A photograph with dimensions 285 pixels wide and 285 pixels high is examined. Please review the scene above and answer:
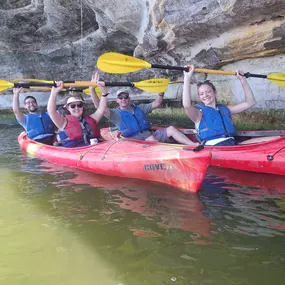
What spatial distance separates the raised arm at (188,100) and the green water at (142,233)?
867mm

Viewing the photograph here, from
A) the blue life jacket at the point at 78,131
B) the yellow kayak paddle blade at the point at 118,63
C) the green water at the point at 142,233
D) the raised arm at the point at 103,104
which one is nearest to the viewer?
the green water at the point at 142,233

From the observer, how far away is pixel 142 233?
2594 mm

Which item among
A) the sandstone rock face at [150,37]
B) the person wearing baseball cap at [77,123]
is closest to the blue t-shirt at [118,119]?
the person wearing baseball cap at [77,123]

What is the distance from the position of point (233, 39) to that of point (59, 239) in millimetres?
6508

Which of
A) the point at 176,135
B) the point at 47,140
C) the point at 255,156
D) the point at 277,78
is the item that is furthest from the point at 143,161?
the point at 47,140

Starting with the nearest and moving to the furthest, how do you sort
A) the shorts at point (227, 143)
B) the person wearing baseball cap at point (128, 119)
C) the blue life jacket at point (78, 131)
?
the shorts at point (227, 143) < the blue life jacket at point (78, 131) < the person wearing baseball cap at point (128, 119)

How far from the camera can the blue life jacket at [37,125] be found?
6.51m

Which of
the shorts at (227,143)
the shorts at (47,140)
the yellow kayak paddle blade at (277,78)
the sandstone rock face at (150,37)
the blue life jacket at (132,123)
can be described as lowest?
the shorts at (47,140)

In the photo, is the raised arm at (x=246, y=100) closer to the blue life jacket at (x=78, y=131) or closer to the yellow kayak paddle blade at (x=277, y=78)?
the yellow kayak paddle blade at (x=277, y=78)

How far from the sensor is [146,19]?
9.34 meters

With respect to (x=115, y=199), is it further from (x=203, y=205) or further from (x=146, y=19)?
(x=146, y=19)

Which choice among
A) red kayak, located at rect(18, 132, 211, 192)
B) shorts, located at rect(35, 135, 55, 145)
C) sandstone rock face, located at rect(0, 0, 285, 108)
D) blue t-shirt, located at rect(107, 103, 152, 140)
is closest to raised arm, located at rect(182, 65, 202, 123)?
red kayak, located at rect(18, 132, 211, 192)

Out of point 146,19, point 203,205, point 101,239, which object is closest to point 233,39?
point 146,19

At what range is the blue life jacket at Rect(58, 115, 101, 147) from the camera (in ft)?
16.5
